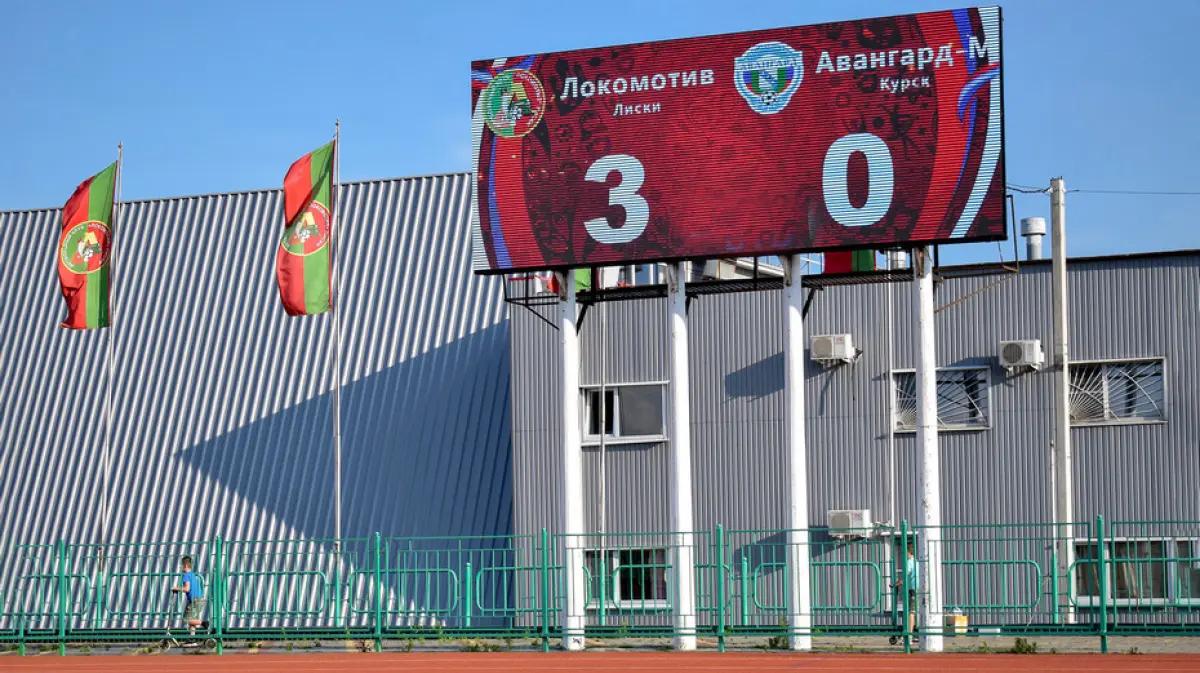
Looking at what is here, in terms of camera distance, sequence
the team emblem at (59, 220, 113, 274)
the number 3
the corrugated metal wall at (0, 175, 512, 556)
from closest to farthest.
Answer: the number 3
the team emblem at (59, 220, 113, 274)
the corrugated metal wall at (0, 175, 512, 556)

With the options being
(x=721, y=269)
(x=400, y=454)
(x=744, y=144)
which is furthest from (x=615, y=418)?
(x=744, y=144)

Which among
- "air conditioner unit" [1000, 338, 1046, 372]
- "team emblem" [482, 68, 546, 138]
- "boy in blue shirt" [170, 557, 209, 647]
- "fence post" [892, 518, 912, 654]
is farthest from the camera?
"air conditioner unit" [1000, 338, 1046, 372]

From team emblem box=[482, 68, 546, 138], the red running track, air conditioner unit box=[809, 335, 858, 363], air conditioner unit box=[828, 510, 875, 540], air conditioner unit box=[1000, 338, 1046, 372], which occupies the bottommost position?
the red running track

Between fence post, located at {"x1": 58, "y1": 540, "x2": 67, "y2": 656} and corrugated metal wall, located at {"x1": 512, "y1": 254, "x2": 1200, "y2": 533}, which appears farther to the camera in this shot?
corrugated metal wall, located at {"x1": 512, "y1": 254, "x2": 1200, "y2": 533}

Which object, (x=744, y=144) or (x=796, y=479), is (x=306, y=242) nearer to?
(x=744, y=144)

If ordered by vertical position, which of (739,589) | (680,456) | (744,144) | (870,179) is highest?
(744,144)

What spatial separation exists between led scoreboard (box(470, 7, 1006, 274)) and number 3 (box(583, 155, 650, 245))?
2 cm

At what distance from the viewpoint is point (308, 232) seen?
2666 cm

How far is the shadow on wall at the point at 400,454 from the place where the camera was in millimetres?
31141

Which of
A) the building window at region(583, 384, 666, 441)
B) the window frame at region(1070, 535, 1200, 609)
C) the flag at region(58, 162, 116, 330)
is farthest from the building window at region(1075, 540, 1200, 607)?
the flag at region(58, 162, 116, 330)

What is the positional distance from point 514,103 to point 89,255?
30.1 feet

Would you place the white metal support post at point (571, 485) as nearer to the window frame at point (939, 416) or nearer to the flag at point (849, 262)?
the flag at point (849, 262)

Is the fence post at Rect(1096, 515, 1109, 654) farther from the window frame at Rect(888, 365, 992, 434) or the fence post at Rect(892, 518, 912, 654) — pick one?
the window frame at Rect(888, 365, 992, 434)

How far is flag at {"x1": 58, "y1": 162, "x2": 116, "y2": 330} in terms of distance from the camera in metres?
28.0
